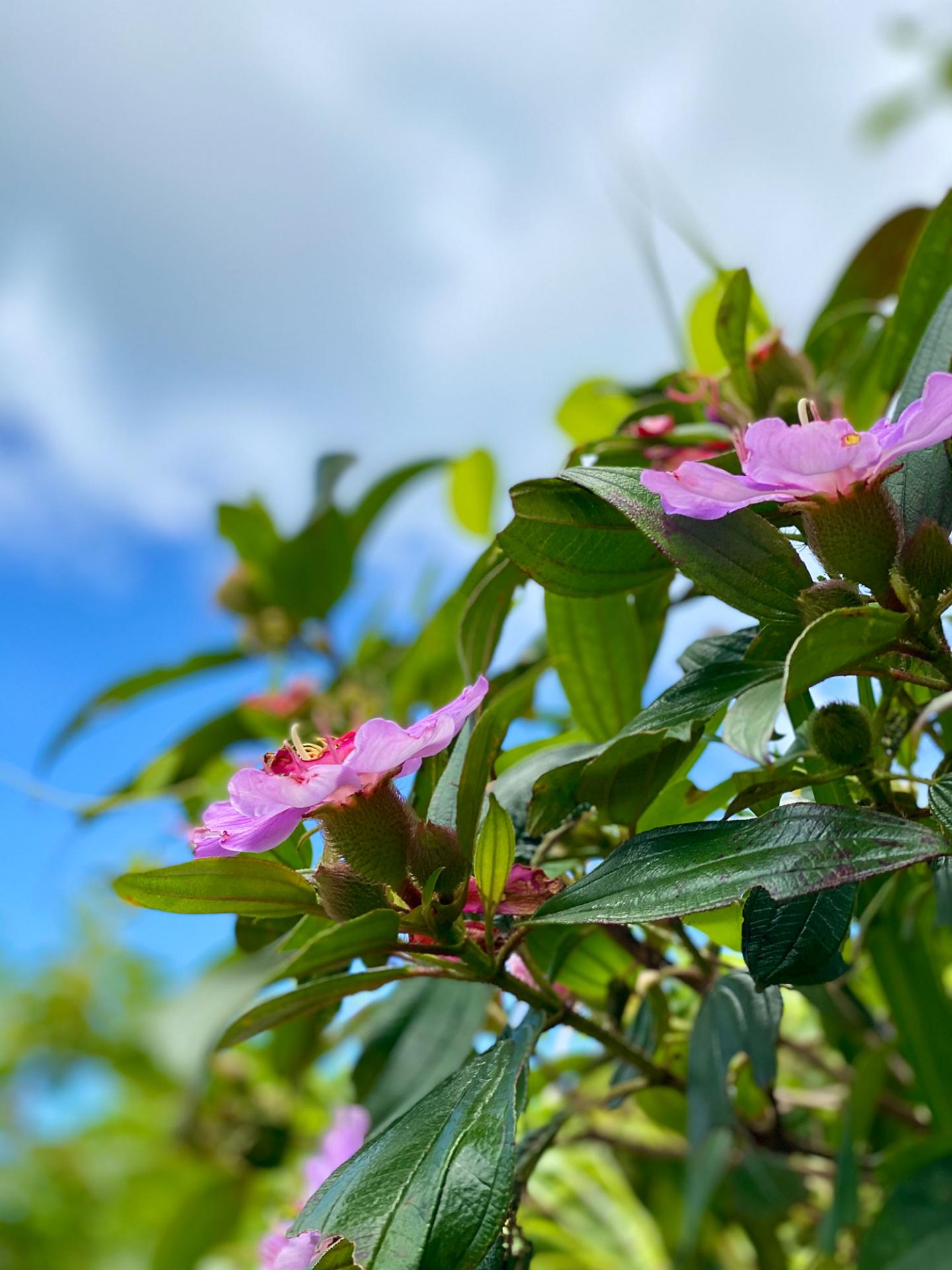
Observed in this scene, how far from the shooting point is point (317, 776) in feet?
1.55

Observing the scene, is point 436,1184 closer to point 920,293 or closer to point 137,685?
point 920,293

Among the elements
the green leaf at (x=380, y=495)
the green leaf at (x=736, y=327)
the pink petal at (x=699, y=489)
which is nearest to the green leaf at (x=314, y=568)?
the green leaf at (x=380, y=495)

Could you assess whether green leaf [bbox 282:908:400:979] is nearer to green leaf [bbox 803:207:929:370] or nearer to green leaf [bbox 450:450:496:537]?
green leaf [bbox 803:207:929:370]

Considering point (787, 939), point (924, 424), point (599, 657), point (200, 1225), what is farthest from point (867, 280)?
point (200, 1225)

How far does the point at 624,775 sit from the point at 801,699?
0.31 ft

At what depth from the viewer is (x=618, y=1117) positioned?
1354 mm

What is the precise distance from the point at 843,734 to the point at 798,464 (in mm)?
118

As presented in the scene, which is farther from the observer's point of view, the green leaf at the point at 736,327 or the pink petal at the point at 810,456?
the green leaf at the point at 736,327

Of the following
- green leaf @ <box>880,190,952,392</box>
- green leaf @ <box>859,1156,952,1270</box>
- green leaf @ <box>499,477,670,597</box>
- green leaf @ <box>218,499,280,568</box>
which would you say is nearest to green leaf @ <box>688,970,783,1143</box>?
green leaf @ <box>859,1156,952,1270</box>

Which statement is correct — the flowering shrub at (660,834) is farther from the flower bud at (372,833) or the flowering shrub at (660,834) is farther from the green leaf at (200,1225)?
the green leaf at (200,1225)

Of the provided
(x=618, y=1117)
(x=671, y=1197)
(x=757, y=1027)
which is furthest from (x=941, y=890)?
(x=618, y=1117)

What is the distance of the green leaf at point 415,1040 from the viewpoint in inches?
31.0

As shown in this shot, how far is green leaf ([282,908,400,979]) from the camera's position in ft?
1.48

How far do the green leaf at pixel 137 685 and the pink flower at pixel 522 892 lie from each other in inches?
38.2
